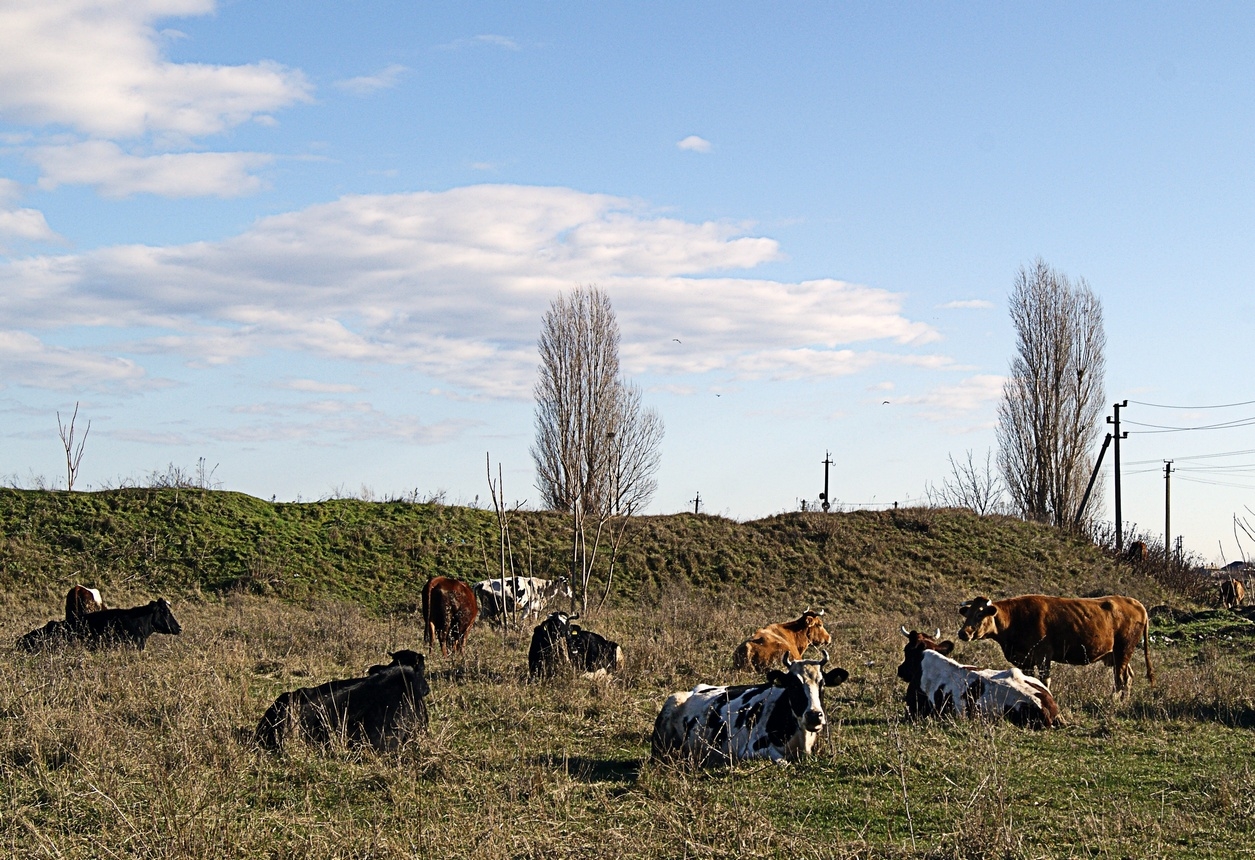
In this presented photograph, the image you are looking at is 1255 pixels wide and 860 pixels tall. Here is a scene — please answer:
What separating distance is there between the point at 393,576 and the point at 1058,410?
28116 mm

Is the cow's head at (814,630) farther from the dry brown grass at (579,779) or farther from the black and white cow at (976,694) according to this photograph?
the black and white cow at (976,694)

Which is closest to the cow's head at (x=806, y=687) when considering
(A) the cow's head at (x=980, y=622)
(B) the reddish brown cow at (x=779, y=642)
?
(B) the reddish brown cow at (x=779, y=642)

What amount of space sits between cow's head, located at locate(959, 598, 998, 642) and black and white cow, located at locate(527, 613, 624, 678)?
14.8ft

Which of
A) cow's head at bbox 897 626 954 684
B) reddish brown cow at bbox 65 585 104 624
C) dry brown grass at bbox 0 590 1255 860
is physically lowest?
dry brown grass at bbox 0 590 1255 860

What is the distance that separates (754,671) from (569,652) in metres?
2.63

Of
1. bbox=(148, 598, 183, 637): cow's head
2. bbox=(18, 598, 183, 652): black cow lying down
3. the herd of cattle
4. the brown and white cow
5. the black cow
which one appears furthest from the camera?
the brown and white cow

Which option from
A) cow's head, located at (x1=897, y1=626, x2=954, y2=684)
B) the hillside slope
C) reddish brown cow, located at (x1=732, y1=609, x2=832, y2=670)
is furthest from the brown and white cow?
cow's head, located at (x1=897, y1=626, x2=954, y2=684)

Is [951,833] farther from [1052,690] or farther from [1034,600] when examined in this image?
[1034,600]

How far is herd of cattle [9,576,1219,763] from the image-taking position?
8367mm

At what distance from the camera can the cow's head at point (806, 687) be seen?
8.10 metres

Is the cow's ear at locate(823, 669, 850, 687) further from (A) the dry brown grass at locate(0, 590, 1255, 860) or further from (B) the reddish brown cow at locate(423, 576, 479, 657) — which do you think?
(B) the reddish brown cow at locate(423, 576, 479, 657)

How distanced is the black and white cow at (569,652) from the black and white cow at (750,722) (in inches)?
127

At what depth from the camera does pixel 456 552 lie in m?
28.5

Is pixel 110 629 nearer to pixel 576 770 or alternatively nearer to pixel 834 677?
pixel 576 770
